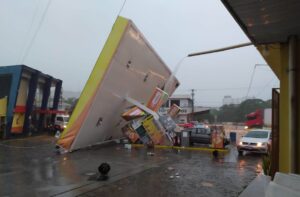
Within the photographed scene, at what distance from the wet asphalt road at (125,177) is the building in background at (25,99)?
479 inches

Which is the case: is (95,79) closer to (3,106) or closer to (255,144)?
(255,144)

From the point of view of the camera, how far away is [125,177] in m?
12.0

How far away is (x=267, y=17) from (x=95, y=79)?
15863mm

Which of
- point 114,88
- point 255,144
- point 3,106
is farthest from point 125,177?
point 3,106

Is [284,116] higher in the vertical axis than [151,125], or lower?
lower

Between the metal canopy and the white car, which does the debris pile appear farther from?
the metal canopy

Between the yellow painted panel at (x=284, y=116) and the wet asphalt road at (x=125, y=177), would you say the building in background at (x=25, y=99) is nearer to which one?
the wet asphalt road at (x=125, y=177)

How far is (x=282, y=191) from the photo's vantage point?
174 inches

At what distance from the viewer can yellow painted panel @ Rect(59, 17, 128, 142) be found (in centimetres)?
1991

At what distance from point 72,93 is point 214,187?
362ft

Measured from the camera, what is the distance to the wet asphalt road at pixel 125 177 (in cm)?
977

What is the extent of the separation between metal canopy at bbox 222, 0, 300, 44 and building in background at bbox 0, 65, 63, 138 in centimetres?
2547

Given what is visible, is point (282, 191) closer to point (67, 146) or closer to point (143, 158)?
point (143, 158)

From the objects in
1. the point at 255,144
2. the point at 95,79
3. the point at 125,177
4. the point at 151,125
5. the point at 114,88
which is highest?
the point at 95,79
